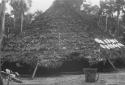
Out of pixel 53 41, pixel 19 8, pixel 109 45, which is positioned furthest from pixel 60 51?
pixel 19 8

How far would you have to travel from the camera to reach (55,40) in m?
15.9

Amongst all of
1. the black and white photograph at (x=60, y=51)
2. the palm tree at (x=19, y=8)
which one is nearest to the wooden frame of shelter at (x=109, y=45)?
the black and white photograph at (x=60, y=51)

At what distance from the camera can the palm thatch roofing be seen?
49.9ft

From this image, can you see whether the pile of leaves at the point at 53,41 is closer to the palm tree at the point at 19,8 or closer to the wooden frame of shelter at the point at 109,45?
the wooden frame of shelter at the point at 109,45

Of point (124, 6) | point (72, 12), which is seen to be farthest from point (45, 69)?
point (124, 6)

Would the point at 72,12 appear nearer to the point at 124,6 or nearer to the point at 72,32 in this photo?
the point at 72,32

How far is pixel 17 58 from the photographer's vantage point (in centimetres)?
1572

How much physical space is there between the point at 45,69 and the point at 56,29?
9.55 feet

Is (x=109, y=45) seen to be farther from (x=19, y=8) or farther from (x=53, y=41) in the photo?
(x=19, y=8)

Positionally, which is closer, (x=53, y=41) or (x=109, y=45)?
(x=53, y=41)

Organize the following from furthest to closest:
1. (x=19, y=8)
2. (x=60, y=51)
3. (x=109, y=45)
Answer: (x=19, y=8)
(x=109, y=45)
(x=60, y=51)

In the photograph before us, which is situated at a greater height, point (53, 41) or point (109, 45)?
point (53, 41)

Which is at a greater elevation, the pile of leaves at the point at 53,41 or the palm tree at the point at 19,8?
the palm tree at the point at 19,8

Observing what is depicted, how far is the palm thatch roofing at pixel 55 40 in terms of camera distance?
15.2 metres
